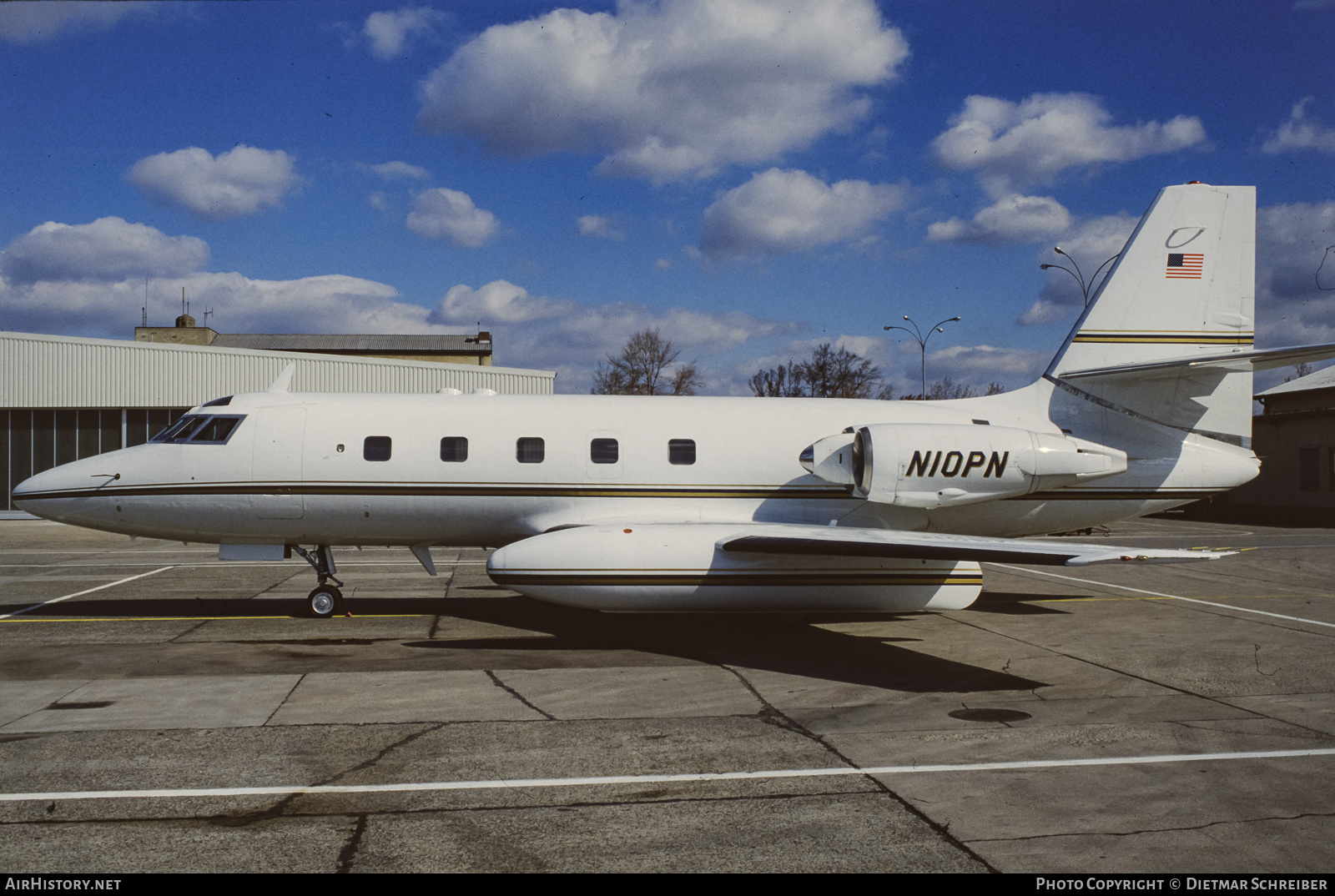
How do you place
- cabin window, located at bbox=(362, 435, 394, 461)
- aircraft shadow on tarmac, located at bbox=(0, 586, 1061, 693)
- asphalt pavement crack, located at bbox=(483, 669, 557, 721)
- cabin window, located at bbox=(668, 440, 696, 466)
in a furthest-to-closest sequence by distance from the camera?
cabin window, located at bbox=(668, 440, 696, 466), cabin window, located at bbox=(362, 435, 394, 461), aircraft shadow on tarmac, located at bbox=(0, 586, 1061, 693), asphalt pavement crack, located at bbox=(483, 669, 557, 721)

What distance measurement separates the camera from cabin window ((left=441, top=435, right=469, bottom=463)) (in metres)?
12.9

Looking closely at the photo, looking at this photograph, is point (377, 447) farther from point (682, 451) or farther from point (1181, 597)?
point (1181, 597)

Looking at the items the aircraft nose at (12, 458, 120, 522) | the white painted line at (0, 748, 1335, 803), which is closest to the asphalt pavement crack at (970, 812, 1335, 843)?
the white painted line at (0, 748, 1335, 803)

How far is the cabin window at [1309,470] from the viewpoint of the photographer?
135 ft

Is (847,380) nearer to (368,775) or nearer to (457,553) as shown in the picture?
(457,553)

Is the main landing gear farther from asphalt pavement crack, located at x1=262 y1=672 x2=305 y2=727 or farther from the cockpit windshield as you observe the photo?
asphalt pavement crack, located at x1=262 y1=672 x2=305 y2=727

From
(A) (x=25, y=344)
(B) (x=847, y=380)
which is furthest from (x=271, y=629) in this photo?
(B) (x=847, y=380)

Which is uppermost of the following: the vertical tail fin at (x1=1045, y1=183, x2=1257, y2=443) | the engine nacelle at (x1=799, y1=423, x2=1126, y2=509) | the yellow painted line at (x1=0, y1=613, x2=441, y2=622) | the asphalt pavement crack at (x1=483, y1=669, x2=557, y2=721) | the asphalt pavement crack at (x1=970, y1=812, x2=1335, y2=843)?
the vertical tail fin at (x1=1045, y1=183, x2=1257, y2=443)

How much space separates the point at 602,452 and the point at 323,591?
4.71m

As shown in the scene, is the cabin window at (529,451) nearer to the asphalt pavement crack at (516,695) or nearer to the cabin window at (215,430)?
the asphalt pavement crack at (516,695)

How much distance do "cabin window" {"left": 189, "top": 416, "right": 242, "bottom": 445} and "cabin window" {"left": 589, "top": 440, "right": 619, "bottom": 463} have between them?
511cm

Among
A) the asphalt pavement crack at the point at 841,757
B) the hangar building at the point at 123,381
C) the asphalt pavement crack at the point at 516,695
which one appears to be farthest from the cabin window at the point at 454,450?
the hangar building at the point at 123,381

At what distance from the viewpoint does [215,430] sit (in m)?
13.1
